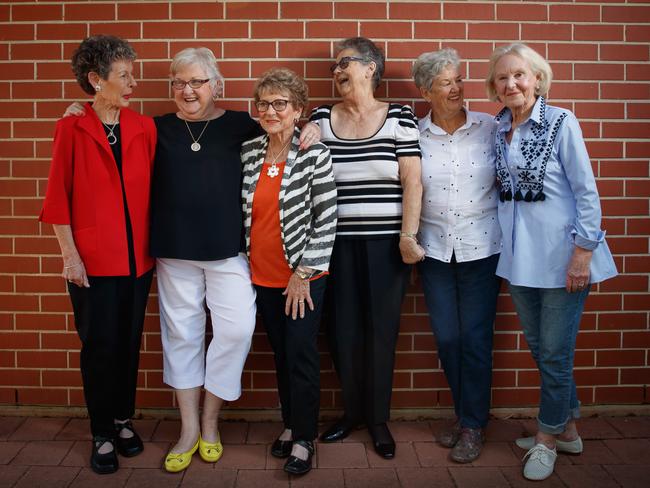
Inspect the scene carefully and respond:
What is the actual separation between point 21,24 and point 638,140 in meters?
3.60

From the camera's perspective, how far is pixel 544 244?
3.09 metres

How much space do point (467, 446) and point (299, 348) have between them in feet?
3.37

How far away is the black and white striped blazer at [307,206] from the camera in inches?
122

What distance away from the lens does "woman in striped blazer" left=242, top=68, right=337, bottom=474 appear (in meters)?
3.12

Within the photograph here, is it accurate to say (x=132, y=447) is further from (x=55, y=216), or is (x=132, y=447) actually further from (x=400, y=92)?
(x=400, y=92)

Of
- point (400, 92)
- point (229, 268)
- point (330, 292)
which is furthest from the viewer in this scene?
point (400, 92)

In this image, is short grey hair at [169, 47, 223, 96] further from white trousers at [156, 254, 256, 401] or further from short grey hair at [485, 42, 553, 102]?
short grey hair at [485, 42, 553, 102]

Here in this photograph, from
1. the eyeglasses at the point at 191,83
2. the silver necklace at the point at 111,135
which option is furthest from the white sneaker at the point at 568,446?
the silver necklace at the point at 111,135

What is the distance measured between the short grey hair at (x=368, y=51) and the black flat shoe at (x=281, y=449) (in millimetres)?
1938

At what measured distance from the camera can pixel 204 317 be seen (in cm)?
340

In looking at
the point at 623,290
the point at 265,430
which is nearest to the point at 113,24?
the point at 265,430

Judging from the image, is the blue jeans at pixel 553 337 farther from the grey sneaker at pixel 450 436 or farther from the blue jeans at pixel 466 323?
the grey sneaker at pixel 450 436

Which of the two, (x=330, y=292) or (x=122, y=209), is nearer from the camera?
(x=122, y=209)

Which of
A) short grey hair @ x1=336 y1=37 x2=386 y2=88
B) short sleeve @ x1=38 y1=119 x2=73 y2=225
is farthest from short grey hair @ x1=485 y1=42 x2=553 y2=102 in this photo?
short sleeve @ x1=38 y1=119 x2=73 y2=225
